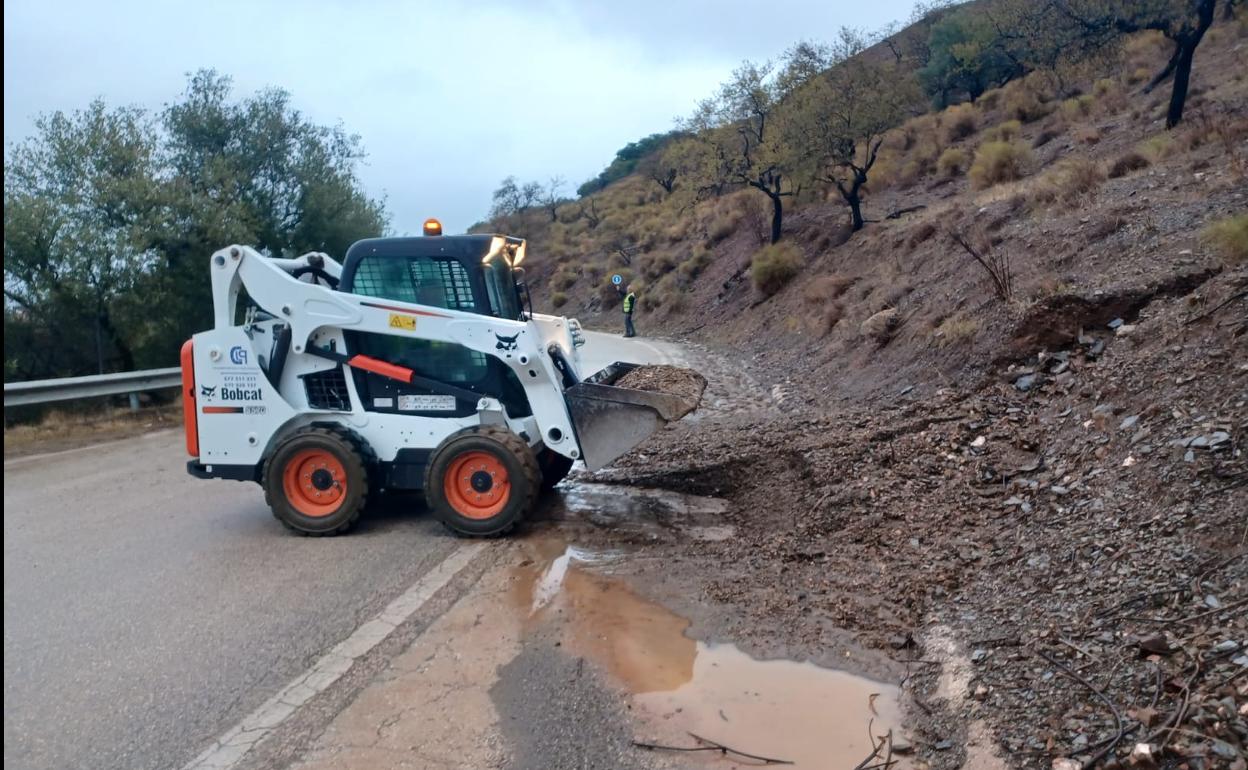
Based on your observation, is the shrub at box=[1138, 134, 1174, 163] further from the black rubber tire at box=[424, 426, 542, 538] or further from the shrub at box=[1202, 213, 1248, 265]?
the black rubber tire at box=[424, 426, 542, 538]

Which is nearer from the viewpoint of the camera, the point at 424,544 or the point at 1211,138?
the point at 424,544

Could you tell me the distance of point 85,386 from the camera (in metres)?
13.8

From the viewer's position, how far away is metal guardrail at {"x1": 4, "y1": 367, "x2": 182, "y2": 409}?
12719 millimetres

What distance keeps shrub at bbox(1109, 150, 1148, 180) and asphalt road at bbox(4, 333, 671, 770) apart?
13.3 m

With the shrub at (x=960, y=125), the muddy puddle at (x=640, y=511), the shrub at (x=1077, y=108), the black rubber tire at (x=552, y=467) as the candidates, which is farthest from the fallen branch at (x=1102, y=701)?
the shrub at (x=960, y=125)

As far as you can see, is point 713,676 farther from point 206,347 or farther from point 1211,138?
point 1211,138

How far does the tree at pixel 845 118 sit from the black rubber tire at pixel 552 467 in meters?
19.0

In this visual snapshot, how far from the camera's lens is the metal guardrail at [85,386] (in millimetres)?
12719

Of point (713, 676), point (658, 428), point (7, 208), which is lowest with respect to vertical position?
point (713, 676)

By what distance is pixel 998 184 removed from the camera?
71.6 ft

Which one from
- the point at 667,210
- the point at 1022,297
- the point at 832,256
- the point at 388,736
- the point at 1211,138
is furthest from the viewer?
the point at 667,210

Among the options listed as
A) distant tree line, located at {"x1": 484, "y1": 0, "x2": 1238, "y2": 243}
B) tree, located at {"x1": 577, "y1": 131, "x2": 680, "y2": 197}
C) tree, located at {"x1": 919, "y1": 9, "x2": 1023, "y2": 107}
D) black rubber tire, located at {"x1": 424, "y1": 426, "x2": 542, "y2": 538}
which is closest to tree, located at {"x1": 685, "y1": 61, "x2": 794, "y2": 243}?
distant tree line, located at {"x1": 484, "y1": 0, "x2": 1238, "y2": 243}

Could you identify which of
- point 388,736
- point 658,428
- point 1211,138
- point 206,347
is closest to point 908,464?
point 658,428

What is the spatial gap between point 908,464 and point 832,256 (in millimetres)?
18662
